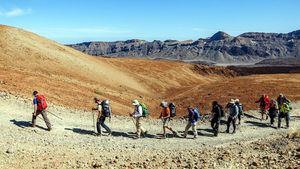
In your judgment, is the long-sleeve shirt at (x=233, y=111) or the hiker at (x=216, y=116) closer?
the hiker at (x=216, y=116)

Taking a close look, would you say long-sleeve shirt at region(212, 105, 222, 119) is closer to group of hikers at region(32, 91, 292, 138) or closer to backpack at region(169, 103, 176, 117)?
group of hikers at region(32, 91, 292, 138)

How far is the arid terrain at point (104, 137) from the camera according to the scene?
18.2 metres

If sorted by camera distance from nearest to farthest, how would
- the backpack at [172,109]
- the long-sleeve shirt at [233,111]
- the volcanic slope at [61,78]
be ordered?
the backpack at [172,109], the long-sleeve shirt at [233,111], the volcanic slope at [61,78]

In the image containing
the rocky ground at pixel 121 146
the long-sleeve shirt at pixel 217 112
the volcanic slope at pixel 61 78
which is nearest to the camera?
the rocky ground at pixel 121 146

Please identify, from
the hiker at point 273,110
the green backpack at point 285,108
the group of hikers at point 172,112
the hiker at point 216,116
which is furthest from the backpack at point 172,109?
the hiker at point 273,110

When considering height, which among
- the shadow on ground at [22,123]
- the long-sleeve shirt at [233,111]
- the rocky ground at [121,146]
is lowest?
the rocky ground at [121,146]

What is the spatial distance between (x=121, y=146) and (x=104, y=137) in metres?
2.00

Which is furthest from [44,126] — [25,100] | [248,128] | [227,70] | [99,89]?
[227,70]

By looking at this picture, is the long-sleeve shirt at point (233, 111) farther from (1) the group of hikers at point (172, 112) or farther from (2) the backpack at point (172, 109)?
(2) the backpack at point (172, 109)

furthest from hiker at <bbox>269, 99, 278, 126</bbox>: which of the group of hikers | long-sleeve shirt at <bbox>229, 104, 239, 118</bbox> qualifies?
long-sleeve shirt at <bbox>229, 104, 239, 118</bbox>

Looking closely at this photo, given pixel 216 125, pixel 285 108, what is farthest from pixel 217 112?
pixel 285 108

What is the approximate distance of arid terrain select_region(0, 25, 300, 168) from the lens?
18219mm

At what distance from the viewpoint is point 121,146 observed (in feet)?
68.9

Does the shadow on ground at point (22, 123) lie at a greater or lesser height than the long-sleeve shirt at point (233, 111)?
lesser
